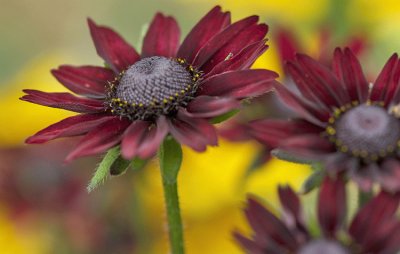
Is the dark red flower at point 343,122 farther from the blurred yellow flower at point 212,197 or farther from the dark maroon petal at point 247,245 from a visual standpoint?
the blurred yellow flower at point 212,197

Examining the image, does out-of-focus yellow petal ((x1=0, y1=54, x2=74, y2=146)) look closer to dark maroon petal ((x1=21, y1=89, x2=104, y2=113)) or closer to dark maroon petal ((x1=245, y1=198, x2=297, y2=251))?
dark maroon petal ((x1=21, y1=89, x2=104, y2=113))

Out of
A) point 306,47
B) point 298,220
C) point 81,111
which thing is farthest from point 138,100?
point 306,47

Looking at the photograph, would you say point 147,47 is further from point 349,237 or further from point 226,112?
point 349,237

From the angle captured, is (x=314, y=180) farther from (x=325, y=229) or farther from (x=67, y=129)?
(x=67, y=129)

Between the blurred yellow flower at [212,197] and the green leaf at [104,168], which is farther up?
the green leaf at [104,168]

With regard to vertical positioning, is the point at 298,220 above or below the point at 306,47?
below

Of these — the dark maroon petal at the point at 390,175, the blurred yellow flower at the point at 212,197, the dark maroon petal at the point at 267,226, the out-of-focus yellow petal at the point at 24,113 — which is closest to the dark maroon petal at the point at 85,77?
the dark maroon petal at the point at 267,226
